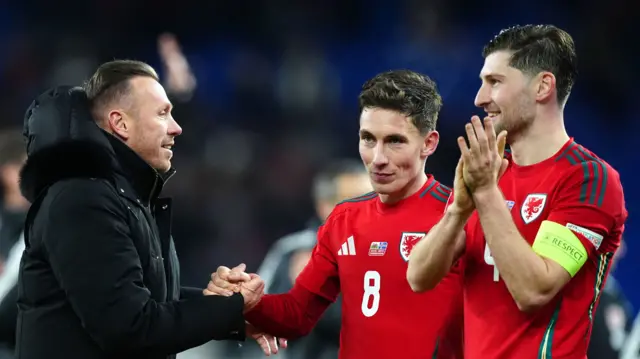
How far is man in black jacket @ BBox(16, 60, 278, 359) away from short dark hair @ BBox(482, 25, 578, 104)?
3.91 feet

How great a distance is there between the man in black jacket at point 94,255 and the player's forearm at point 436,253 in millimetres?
583

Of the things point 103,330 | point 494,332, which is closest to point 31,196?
point 103,330

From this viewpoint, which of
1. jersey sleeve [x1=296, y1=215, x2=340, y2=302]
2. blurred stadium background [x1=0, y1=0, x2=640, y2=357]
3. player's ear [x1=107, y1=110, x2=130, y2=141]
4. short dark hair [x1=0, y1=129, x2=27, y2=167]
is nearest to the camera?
player's ear [x1=107, y1=110, x2=130, y2=141]

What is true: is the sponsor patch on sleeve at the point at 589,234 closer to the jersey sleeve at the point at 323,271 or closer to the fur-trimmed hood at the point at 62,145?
the jersey sleeve at the point at 323,271

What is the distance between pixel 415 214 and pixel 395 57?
5.34 metres

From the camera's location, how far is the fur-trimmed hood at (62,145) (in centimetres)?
270

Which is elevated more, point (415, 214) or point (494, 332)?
point (415, 214)

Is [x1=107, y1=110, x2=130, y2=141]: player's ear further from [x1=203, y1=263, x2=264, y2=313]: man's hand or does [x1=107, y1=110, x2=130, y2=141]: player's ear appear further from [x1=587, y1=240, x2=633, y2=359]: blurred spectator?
[x1=587, y1=240, x2=633, y2=359]: blurred spectator

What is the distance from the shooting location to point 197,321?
9.01ft

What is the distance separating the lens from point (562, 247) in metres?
2.52

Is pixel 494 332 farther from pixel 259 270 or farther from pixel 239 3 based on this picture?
pixel 239 3

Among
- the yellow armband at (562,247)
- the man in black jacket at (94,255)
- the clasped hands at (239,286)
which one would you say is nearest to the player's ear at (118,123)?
the man in black jacket at (94,255)

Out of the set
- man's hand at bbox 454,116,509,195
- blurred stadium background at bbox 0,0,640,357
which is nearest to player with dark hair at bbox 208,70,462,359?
man's hand at bbox 454,116,509,195

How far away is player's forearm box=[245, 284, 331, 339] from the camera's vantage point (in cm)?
319
